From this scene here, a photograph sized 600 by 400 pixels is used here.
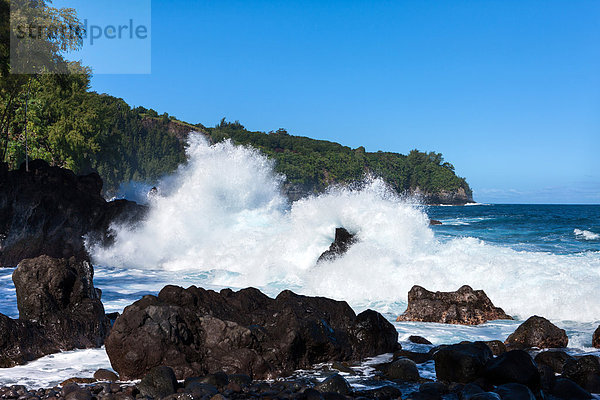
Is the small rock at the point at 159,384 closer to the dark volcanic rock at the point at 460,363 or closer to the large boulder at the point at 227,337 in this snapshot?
the large boulder at the point at 227,337

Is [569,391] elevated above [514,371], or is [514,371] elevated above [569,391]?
[514,371]

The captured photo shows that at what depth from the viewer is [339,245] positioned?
16.6m

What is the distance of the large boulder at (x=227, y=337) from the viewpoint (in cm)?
657

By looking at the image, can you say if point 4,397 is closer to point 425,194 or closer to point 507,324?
point 507,324

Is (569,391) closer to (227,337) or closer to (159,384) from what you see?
(227,337)

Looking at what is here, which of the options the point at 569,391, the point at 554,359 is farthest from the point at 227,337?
the point at 554,359

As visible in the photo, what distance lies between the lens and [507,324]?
10.6 metres

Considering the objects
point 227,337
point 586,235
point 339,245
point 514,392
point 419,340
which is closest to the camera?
point 514,392

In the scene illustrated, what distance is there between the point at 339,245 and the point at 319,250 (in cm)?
158

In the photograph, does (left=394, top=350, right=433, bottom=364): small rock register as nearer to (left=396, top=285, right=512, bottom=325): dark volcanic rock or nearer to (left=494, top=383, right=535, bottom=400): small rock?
(left=494, top=383, right=535, bottom=400): small rock

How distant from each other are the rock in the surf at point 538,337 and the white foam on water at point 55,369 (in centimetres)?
611

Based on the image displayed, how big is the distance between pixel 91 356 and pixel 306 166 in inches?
4643

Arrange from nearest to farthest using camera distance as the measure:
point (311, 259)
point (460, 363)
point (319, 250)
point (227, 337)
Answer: point (460, 363), point (227, 337), point (311, 259), point (319, 250)

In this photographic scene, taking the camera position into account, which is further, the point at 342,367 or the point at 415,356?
the point at 415,356
